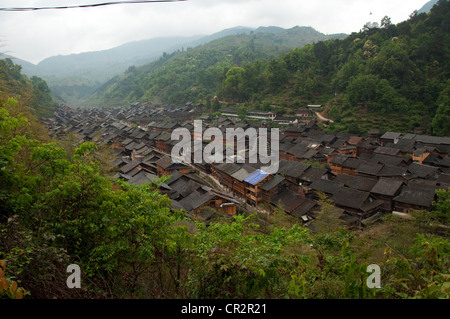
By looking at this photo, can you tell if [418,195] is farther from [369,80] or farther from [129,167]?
[369,80]

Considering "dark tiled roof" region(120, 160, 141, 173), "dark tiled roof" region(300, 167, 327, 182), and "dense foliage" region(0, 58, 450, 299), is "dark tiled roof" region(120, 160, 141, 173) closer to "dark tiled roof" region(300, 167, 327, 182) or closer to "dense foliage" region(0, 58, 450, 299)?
"dark tiled roof" region(300, 167, 327, 182)

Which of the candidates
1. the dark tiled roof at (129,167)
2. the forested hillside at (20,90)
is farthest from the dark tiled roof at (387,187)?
the forested hillside at (20,90)

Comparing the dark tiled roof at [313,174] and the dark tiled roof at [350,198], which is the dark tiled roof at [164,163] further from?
the dark tiled roof at [350,198]

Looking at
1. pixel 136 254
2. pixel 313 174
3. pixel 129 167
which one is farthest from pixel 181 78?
pixel 136 254

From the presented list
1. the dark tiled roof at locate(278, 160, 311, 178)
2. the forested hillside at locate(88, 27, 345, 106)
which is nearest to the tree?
the forested hillside at locate(88, 27, 345, 106)

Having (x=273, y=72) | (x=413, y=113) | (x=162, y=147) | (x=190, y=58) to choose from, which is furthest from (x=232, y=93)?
(x=190, y=58)

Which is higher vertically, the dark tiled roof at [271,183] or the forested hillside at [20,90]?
the forested hillside at [20,90]
